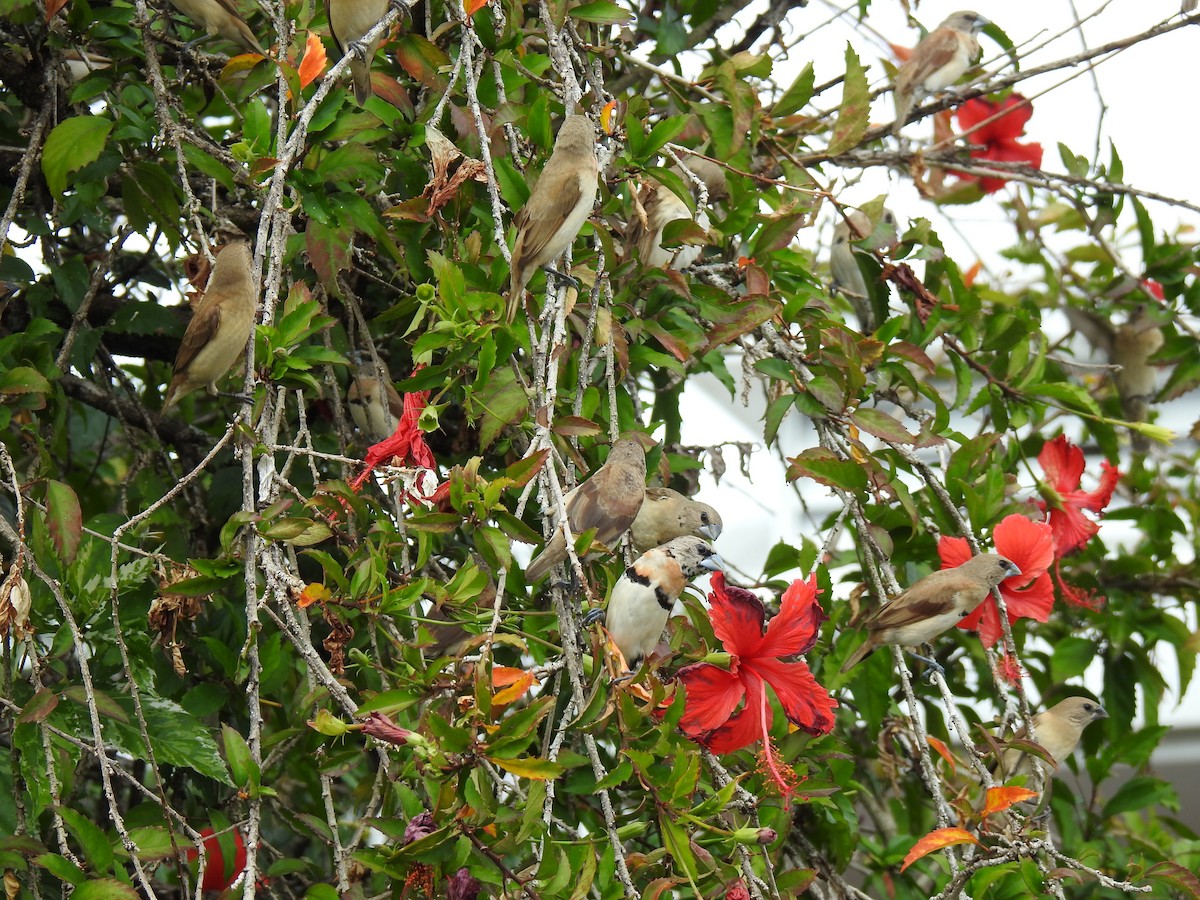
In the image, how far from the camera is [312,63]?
89.4 inches

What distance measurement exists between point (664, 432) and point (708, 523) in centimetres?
35

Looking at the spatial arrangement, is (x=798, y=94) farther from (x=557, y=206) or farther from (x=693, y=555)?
(x=693, y=555)

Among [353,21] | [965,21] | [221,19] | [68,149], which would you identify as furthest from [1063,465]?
[965,21]

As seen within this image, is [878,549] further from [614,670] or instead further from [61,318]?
[61,318]

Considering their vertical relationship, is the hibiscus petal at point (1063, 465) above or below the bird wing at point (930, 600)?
above

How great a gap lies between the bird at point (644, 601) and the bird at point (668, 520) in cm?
52

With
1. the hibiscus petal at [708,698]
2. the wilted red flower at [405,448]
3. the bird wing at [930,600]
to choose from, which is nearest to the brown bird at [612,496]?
the wilted red flower at [405,448]

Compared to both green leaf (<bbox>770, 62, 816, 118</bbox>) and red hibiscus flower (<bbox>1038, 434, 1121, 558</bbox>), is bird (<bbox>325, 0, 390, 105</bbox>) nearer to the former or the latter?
green leaf (<bbox>770, 62, 816, 118</bbox>)

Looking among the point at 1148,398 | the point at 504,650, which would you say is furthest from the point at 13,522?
the point at 1148,398

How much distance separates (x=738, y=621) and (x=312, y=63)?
1236 millimetres

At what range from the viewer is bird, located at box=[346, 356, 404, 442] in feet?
9.08

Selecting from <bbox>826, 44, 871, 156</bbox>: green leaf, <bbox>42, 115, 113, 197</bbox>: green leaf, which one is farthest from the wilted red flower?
<bbox>826, 44, 871, 156</bbox>: green leaf

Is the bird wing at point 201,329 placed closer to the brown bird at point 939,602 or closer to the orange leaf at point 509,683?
the orange leaf at point 509,683

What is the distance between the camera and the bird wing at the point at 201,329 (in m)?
2.46
